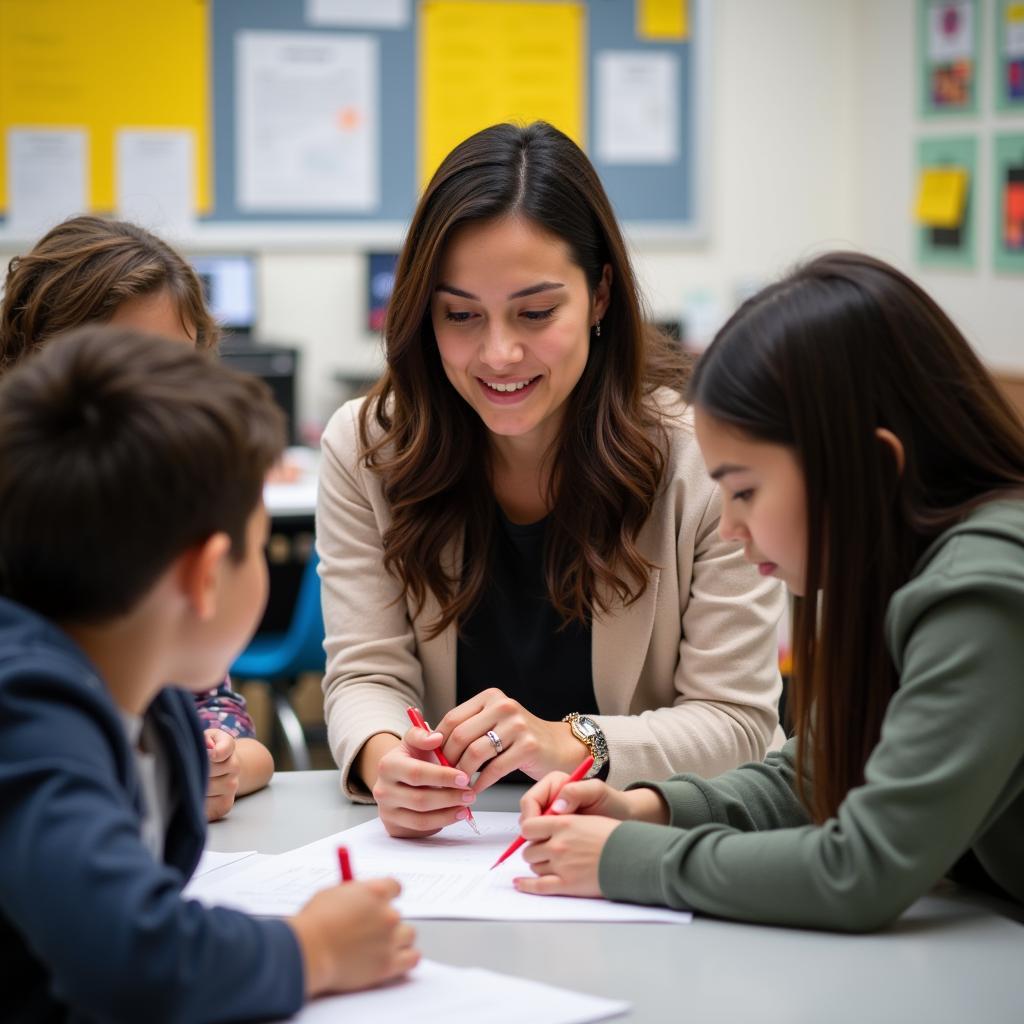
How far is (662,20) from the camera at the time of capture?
4.81 meters

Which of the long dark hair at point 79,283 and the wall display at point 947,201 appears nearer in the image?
the long dark hair at point 79,283

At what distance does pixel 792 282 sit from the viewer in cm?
117

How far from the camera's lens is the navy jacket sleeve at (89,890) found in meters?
0.80

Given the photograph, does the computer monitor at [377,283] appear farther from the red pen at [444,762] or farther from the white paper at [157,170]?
the red pen at [444,762]

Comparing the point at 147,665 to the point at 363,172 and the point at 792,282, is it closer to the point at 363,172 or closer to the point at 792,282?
the point at 792,282

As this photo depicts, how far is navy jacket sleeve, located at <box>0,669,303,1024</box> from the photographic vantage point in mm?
805

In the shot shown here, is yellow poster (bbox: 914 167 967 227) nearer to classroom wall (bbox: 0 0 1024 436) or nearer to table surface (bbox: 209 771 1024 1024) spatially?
classroom wall (bbox: 0 0 1024 436)

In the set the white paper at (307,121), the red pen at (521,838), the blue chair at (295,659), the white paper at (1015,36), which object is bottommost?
the blue chair at (295,659)

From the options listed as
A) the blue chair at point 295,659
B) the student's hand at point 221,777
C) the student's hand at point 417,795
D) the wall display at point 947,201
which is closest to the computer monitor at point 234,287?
the blue chair at point 295,659

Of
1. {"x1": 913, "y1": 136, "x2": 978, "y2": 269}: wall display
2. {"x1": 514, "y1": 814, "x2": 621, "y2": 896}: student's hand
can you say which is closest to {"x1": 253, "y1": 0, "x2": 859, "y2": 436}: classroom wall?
{"x1": 913, "y1": 136, "x2": 978, "y2": 269}: wall display

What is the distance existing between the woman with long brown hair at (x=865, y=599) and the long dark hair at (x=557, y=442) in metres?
Answer: 0.47

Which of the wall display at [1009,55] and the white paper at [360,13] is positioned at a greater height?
the white paper at [360,13]

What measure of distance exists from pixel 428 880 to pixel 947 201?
3725 millimetres

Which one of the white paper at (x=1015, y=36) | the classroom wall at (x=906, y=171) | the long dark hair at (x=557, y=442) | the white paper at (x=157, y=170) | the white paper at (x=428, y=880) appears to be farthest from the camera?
the white paper at (x=157, y=170)
